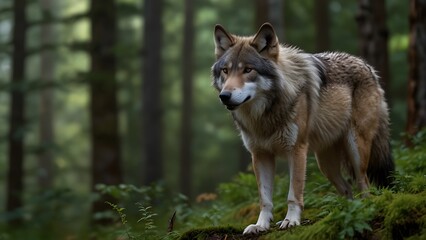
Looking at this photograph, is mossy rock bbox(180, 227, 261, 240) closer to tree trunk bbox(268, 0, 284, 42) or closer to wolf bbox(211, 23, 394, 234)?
wolf bbox(211, 23, 394, 234)

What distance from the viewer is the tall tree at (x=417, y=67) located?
992cm

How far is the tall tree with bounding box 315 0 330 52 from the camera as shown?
21797 mm

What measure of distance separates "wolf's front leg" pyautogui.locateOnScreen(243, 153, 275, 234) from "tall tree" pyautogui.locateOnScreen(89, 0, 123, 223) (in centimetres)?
858

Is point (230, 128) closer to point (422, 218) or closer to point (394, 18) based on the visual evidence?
point (394, 18)

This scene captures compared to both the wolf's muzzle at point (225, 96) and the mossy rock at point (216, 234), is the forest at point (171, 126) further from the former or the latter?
the wolf's muzzle at point (225, 96)

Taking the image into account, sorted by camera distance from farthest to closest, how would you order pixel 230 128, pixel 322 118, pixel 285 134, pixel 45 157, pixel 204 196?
1. pixel 230 128
2. pixel 45 157
3. pixel 204 196
4. pixel 322 118
5. pixel 285 134

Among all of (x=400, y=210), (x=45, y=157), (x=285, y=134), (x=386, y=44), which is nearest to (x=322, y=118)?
(x=285, y=134)

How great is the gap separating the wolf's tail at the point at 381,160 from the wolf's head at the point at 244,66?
200 centimetres

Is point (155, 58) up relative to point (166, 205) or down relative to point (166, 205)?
up

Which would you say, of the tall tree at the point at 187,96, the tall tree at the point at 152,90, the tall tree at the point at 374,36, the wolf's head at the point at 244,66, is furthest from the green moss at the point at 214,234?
the tall tree at the point at 187,96

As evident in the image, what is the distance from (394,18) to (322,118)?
1866cm

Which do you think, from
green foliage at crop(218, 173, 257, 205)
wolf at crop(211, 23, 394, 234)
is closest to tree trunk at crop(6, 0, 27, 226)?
green foliage at crop(218, 173, 257, 205)

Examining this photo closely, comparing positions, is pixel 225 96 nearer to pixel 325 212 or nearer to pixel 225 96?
pixel 225 96

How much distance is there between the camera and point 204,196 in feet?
30.1
